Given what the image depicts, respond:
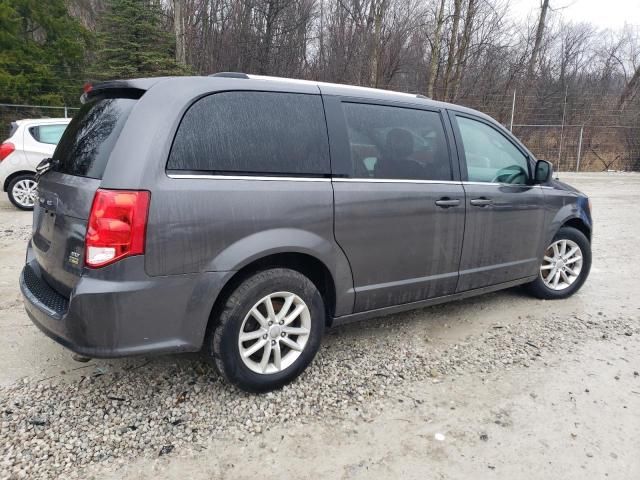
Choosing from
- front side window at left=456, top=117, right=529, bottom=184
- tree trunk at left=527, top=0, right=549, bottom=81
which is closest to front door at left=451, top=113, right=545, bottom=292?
front side window at left=456, top=117, right=529, bottom=184

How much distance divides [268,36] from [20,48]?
10.7 m

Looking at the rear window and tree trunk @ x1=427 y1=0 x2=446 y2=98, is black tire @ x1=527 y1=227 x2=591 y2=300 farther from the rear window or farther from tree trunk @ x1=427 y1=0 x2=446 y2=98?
tree trunk @ x1=427 y1=0 x2=446 y2=98

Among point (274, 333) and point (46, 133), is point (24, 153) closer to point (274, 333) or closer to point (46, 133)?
point (46, 133)

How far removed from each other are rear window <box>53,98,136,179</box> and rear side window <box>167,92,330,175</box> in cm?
36

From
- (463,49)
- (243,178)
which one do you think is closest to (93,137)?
(243,178)

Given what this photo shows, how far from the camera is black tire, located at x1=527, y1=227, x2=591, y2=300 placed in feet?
15.1

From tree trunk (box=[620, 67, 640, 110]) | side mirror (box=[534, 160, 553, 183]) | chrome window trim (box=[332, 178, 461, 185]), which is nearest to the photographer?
chrome window trim (box=[332, 178, 461, 185])

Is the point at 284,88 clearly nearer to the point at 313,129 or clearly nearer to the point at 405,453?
the point at 313,129

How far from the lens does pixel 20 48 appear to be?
55.9ft

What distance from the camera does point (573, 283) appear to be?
15.7ft

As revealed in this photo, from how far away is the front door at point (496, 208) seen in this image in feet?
12.4

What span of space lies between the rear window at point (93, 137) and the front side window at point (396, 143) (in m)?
1.37

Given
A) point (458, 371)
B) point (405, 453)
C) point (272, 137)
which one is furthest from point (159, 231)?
point (458, 371)

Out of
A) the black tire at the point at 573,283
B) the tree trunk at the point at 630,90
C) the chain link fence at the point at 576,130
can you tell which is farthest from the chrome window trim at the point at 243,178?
the tree trunk at the point at 630,90
